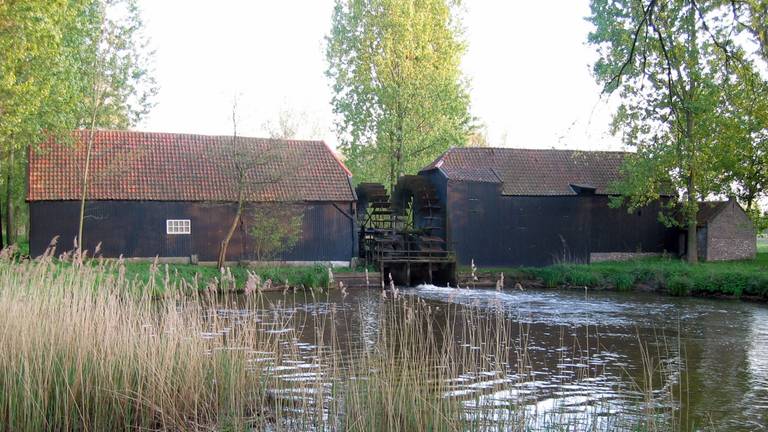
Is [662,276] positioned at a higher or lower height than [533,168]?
lower

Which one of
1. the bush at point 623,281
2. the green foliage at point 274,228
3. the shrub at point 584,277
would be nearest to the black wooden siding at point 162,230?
the green foliage at point 274,228

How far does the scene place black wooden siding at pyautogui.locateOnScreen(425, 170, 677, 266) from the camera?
81.3 ft

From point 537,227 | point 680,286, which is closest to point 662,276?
point 680,286

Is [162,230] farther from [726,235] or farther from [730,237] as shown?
[730,237]

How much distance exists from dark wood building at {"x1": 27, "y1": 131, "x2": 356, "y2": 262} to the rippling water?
4.36 m

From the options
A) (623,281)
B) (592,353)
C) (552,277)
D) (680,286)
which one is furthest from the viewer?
(552,277)

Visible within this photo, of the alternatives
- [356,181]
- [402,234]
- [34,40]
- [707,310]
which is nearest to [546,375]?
[707,310]

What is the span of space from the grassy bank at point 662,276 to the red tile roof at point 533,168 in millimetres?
3110

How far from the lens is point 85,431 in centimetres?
564

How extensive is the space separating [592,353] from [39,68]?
14.7 m

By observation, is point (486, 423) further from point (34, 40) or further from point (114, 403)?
point (34, 40)

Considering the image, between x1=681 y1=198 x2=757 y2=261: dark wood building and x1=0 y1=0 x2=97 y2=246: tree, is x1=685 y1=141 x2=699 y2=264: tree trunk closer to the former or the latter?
x1=681 y1=198 x2=757 y2=261: dark wood building

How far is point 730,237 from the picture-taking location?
82.6ft

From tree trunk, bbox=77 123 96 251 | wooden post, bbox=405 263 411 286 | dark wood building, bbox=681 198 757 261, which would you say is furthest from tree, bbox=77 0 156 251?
dark wood building, bbox=681 198 757 261
